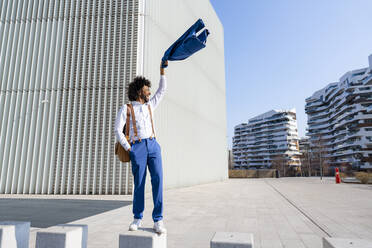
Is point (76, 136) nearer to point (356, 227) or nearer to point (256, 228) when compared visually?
point (256, 228)

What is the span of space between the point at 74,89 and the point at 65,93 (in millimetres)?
401

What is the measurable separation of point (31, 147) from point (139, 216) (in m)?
8.73

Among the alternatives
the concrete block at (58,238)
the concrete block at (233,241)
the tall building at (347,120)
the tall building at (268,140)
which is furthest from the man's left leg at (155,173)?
the tall building at (268,140)

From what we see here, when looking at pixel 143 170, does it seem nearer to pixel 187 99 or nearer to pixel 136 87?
pixel 136 87

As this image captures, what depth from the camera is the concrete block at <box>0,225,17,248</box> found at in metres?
2.09

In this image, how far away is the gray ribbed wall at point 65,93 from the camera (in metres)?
8.96

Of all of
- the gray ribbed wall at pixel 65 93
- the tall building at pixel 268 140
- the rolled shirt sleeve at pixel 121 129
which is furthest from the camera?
the tall building at pixel 268 140

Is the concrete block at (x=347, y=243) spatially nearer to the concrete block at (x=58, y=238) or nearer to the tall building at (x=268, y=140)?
the concrete block at (x=58, y=238)

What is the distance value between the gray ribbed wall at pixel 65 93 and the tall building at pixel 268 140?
98.1 meters

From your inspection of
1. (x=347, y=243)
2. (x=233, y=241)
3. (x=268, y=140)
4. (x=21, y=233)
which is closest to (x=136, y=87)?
(x=21, y=233)

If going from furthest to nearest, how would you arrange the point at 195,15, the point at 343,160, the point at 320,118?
1. the point at 320,118
2. the point at 343,160
3. the point at 195,15

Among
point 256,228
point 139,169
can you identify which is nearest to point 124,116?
point 139,169

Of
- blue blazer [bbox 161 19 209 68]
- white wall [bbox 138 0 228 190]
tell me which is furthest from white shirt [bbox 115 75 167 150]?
white wall [bbox 138 0 228 190]

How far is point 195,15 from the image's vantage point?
53.9ft
